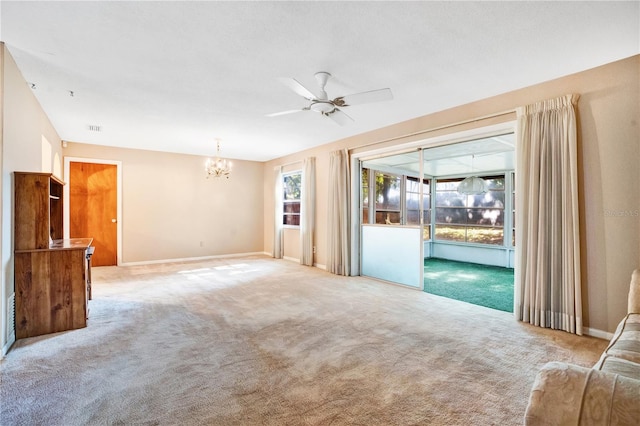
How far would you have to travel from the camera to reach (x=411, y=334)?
310 cm

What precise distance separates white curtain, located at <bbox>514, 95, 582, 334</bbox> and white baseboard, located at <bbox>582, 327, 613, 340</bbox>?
3.9 inches

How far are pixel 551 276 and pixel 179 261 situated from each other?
7139 millimetres

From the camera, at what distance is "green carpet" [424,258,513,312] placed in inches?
175

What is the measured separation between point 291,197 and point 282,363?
224 inches

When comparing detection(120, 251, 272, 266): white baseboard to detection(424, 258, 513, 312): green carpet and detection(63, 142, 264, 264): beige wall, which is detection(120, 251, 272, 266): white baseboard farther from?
detection(424, 258, 513, 312): green carpet

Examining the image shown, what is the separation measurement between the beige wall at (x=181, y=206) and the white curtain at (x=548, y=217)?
6.60 meters

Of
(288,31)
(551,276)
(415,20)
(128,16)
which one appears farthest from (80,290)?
(551,276)

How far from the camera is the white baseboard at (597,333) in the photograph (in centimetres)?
297

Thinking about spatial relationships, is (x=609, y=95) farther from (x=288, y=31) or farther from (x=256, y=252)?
(x=256, y=252)

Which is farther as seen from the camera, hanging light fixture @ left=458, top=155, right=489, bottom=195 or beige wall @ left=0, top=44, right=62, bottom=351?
hanging light fixture @ left=458, top=155, right=489, bottom=195


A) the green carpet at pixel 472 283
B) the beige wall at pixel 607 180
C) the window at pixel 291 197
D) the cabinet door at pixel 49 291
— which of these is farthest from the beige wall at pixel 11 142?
the beige wall at pixel 607 180

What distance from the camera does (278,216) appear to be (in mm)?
7992

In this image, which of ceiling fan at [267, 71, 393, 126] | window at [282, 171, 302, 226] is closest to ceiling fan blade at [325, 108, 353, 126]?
ceiling fan at [267, 71, 393, 126]

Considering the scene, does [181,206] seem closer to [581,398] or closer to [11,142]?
[11,142]
